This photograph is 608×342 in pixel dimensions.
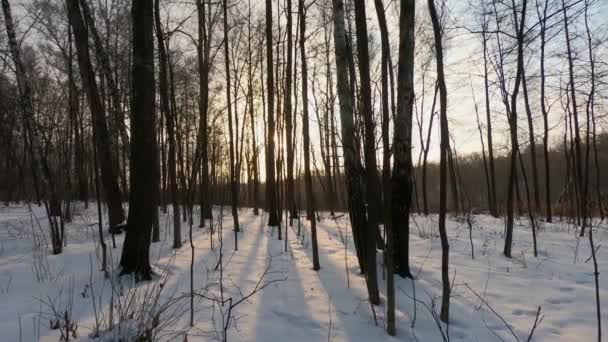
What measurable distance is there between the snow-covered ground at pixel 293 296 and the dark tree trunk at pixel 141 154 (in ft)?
0.96

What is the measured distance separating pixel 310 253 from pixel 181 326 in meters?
3.33

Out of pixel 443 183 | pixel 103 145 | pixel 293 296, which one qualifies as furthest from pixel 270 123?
pixel 443 183

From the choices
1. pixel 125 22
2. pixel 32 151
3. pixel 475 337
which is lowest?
pixel 475 337

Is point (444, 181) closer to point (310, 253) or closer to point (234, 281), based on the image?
point (234, 281)

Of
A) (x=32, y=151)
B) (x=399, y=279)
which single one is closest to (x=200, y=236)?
(x=32, y=151)

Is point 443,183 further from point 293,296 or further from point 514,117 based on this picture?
point 514,117

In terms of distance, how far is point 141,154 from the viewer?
3.93 meters

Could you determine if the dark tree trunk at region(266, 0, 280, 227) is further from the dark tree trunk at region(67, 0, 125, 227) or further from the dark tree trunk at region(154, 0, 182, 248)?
the dark tree trunk at region(67, 0, 125, 227)

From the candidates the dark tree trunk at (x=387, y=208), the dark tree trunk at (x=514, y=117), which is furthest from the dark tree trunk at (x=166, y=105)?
the dark tree trunk at (x=514, y=117)

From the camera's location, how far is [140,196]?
3906 millimetres

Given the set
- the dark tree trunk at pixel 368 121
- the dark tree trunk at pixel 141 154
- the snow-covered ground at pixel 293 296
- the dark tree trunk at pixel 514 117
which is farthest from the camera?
the dark tree trunk at pixel 514 117

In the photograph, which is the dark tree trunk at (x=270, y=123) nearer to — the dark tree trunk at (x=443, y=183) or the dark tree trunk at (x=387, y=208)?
the dark tree trunk at (x=387, y=208)

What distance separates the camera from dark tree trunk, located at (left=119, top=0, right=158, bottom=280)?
3.85m

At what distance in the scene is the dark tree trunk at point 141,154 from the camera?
151 inches
